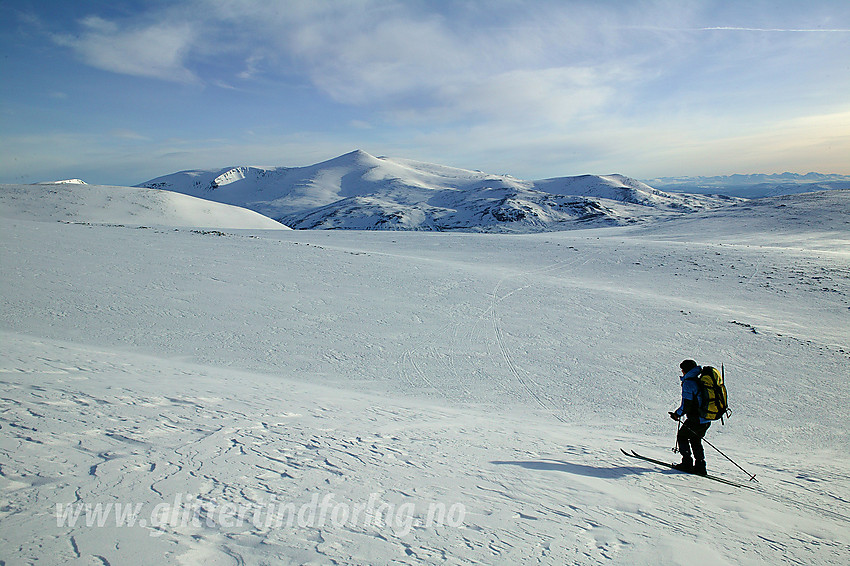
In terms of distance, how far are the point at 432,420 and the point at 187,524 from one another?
485 cm

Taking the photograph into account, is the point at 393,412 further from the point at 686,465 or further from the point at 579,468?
the point at 686,465

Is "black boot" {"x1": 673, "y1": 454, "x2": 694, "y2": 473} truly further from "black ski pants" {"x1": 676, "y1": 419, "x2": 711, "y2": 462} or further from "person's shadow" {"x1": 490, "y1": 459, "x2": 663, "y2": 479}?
"person's shadow" {"x1": 490, "y1": 459, "x2": 663, "y2": 479}

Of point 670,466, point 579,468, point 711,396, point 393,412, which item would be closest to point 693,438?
point 670,466

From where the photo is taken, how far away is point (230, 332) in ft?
41.0

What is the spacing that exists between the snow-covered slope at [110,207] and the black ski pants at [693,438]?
4543 cm

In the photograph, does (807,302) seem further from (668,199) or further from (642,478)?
(668,199)

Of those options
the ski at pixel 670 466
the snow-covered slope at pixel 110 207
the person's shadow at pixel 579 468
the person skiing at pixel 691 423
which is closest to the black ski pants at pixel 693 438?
the person skiing at pixel 691 423

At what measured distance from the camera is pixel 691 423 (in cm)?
654

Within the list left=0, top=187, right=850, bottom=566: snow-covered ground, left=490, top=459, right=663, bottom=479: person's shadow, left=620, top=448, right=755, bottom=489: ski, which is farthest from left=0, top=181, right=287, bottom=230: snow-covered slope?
left=620, top=448, right=755, bottom=489: ski

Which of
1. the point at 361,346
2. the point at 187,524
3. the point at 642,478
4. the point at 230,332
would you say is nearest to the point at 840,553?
the point at 642,478

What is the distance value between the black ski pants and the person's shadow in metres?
0.58

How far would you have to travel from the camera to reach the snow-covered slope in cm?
3925

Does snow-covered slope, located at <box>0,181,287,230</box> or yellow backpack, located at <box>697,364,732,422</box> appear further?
snow-covered slope, located at <box>0,181,287,230</box>

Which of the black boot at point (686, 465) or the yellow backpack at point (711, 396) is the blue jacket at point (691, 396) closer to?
the yellow backpack at point (711, 396)
